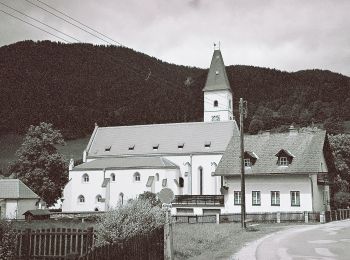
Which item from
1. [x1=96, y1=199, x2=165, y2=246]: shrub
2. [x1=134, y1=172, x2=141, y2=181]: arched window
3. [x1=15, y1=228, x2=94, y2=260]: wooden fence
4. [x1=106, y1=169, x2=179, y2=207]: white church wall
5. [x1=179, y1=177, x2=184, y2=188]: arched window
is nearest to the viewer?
[x1=15, y1=228, x2=94, y2=260]: wooden fence

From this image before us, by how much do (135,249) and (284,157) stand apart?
31.6 m

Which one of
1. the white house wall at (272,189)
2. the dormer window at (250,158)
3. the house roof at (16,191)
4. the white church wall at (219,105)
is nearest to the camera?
the white house wall at (272,189)

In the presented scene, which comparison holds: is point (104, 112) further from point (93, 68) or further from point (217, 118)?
point (217, 118)

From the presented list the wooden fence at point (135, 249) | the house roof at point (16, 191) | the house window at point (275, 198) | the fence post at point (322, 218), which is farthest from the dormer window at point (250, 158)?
the house roof at point (16, 191)

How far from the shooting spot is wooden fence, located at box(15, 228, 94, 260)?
1462 cm

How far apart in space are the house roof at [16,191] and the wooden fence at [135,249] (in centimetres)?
4897

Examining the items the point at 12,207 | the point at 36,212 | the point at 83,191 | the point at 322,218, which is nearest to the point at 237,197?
the point at 322,218

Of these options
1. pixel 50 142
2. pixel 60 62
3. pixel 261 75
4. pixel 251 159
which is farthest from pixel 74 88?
pixel 251 159

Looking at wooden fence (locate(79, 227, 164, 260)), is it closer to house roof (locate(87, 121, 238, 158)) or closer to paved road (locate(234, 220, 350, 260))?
paved road (locate(234, 220, 350, 260))

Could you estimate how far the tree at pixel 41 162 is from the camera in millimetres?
64250

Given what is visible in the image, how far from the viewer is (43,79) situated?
121 meters

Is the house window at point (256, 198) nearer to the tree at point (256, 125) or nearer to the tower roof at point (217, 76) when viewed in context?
the tower roof at point (217, 76)

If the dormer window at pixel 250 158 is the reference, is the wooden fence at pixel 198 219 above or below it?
below

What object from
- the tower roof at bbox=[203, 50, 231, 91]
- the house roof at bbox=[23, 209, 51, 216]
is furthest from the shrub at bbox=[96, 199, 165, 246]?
the tower roof at bbox=[203, 50, 231, 91]
